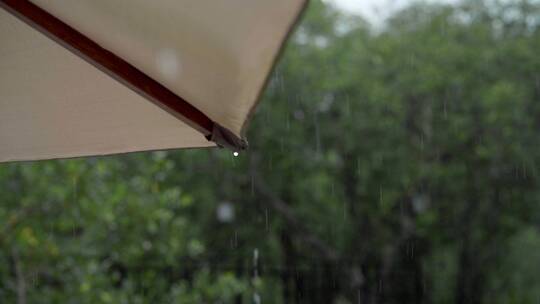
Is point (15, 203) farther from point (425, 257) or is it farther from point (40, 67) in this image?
point (425, 257)

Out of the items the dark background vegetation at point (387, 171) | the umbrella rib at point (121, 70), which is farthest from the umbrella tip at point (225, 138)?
the dark background vegetation at point (387, 171)

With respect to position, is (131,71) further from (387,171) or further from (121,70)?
(387,171)

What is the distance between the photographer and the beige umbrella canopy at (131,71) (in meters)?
1.27

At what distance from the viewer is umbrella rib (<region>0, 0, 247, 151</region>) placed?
4.69 feet

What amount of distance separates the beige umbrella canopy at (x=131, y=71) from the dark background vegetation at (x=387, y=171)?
7.98 metres

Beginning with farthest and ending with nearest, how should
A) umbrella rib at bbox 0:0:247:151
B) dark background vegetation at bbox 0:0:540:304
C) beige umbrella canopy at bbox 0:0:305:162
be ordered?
dark background vegetation at bbox 0:0:540:304 < umbrella rib at bbox 0:0:247:151 < beige umbrella canopy at bbox 0:0:305:162

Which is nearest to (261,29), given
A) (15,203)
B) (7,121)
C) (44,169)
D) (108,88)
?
(108,88)

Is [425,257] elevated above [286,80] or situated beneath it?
situated beneath

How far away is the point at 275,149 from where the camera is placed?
1216 cm

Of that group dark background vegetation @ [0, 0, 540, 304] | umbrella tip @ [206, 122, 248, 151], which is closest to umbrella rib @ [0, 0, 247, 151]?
umbrella tip @ [206, 122, 248, 151]

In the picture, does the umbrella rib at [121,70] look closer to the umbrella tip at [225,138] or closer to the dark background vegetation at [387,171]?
the umbrella tip at [225,138]

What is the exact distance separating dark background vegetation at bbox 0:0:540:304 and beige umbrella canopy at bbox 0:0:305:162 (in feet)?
26.2

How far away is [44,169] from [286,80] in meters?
6.49

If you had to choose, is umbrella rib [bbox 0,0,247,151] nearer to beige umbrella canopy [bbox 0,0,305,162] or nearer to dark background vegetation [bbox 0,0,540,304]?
beige umbrella canopy [bbox 0,0,305,162]
